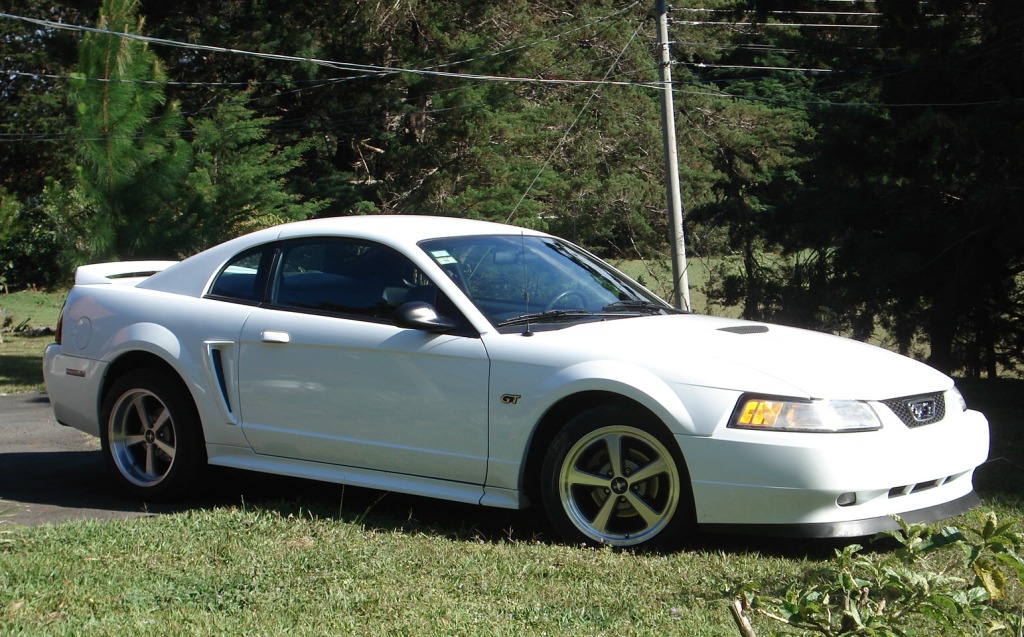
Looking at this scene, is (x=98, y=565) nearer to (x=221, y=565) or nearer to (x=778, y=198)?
(x=221, y=565)

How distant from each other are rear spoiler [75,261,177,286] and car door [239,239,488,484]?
4.33ft

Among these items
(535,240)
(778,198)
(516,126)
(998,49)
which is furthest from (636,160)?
(535,240)

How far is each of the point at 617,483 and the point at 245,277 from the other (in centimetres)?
246

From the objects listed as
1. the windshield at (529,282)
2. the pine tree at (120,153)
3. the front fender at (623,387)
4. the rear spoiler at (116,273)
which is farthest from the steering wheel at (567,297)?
the pine tree at (120,153)

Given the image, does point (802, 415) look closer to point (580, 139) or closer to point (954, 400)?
point (954, 400)

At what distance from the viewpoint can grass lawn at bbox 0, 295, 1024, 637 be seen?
3.76 meters

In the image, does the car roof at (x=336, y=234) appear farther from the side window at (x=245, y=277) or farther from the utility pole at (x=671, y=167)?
the utility pole at (x=671, y=167)

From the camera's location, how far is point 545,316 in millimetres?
5320

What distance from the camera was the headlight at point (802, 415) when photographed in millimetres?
4445

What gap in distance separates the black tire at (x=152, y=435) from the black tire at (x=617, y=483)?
2.15m

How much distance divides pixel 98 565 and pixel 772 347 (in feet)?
10.1

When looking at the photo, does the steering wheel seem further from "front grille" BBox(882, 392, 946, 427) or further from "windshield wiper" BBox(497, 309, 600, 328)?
"front grille" BBox(882, 392, 946, 427)

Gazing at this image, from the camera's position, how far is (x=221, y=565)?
4.46m

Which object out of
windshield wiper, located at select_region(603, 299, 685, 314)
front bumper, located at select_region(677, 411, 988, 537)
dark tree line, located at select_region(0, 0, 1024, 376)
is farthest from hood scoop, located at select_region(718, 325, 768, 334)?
dark tree line, located at select_region(0, 0, 1024, 376)
